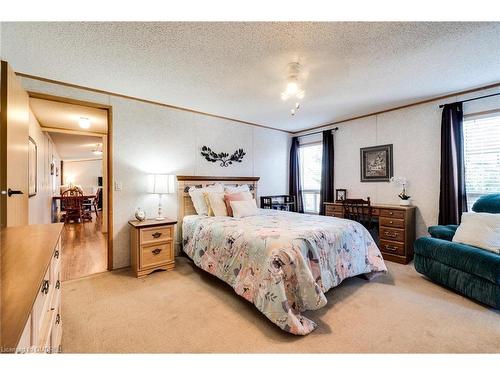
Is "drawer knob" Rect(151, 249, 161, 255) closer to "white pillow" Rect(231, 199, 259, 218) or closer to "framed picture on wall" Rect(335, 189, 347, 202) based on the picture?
"white pillow" Rect(231, 199, 259, 218)

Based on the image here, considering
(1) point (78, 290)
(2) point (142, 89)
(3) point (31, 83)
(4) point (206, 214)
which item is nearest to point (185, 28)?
(2) point (142, 89)

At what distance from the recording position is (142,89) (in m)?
2.91

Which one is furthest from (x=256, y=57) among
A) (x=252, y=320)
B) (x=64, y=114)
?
(x=64, y=114)

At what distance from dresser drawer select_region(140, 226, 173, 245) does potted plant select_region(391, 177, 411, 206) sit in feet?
11.7

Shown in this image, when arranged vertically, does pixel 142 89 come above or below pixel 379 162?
above

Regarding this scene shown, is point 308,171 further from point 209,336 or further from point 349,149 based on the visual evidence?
point 209,336

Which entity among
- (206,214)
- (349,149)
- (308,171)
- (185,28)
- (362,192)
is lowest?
(206,214)

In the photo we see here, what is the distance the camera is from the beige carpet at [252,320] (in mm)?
1614

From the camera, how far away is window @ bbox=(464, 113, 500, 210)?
288cm

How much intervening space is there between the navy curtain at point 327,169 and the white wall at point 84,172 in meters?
10.1

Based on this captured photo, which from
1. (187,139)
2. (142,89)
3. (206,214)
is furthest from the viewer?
(187,139)

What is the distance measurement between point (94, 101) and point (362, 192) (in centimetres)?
451

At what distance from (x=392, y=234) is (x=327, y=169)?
1.72 meters

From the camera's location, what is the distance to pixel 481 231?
7.75 ft
